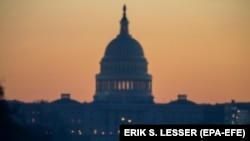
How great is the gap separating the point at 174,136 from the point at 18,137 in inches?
2134

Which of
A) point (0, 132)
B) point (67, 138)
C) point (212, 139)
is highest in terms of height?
point (67, 138)

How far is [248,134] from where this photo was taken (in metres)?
20.3

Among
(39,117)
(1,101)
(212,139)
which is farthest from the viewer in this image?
(39,117)

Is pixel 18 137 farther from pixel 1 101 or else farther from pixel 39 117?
pixel 39 117

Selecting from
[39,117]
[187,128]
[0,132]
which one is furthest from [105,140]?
[187,128]

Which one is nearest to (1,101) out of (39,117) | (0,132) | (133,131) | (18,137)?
(18,137)

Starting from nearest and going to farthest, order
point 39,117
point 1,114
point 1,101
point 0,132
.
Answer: point 0,132
point 1,114
point 1,101
point 39,117

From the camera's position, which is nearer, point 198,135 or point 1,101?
point 198,135

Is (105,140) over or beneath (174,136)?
over

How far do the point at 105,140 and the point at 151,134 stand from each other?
173392mm

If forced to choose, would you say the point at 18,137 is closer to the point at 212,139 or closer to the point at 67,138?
the point at 212,139

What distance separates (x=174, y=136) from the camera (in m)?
20.3

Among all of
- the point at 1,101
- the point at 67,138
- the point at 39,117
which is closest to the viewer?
the point at 1,101

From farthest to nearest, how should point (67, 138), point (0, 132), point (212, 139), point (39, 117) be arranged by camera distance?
point (39, 117) < point (67, 138) < point (0, 132) < point (212, 139)
